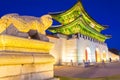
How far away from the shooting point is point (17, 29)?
3236 mm

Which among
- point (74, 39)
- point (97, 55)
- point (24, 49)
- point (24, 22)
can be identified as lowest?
point (97, 55)

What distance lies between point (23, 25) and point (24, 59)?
2.53 ft

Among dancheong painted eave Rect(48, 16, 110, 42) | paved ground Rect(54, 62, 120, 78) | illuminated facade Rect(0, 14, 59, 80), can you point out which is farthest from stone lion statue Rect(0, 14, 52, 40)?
dancheong painted eave Rect(48, 16, 110, 42)

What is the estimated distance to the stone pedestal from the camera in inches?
105

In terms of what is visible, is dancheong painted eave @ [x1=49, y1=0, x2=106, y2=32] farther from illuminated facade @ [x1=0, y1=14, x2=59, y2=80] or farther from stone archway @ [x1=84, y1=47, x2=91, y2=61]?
illuminated facade @ [x1=0, y1=14, x2=59, y2=80]

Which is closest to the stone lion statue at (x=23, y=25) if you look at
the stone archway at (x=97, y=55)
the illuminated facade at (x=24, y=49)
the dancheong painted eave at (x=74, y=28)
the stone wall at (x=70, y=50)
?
the illuminated facade at (x=24, y=49)

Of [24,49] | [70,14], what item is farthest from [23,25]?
[70,14]

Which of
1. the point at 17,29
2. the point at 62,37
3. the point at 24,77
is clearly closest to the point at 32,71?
the point at 24,77

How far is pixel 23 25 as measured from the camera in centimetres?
338

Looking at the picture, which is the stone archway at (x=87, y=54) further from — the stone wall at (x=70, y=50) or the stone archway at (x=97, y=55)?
the stone archway at (x=97, y=55)

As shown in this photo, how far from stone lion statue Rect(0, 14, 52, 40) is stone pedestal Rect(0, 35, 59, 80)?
0.24 meters

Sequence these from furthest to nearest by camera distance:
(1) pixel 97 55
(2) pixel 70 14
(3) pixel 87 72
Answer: (1) pixel 97 55 → (2) pixel 70 14 → (3) pixel 87 72

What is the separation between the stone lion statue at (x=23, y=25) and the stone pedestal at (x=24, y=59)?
0.79ft

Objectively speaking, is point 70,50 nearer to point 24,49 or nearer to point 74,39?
point 74,39
